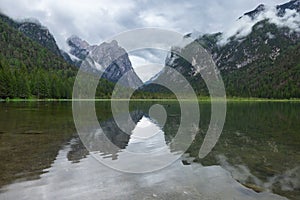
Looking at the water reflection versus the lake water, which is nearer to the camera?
the water reflection

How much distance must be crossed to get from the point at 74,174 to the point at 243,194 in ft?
24.6

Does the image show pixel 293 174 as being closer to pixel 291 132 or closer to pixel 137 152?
pixel 137 152

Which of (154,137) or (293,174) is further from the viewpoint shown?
(154,137)

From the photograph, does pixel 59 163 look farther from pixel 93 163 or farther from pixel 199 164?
pixel 199 164

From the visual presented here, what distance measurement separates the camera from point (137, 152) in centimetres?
2062

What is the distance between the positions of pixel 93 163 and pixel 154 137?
39.3ft

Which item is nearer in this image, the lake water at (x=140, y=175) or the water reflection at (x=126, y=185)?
the water reflection at (x=126, y=185)

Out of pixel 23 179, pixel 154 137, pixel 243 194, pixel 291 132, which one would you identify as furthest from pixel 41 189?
pixel 291 132

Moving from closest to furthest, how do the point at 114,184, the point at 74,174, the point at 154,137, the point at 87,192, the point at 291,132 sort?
the point at 87,192 → the point at 114,184 → the point at 74,174 → the point at 154,137 → the point at 291,132

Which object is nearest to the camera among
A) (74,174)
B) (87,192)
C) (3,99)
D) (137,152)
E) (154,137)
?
(87,192)

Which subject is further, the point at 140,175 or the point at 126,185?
the point at 140,175

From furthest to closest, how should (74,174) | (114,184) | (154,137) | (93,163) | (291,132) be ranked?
1. (291,132)
2. (154,137)
3. (93,163)
4. (74,174)
5. (114,184)

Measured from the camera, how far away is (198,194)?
1190cm

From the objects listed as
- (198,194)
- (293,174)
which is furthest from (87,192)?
(293,174)
